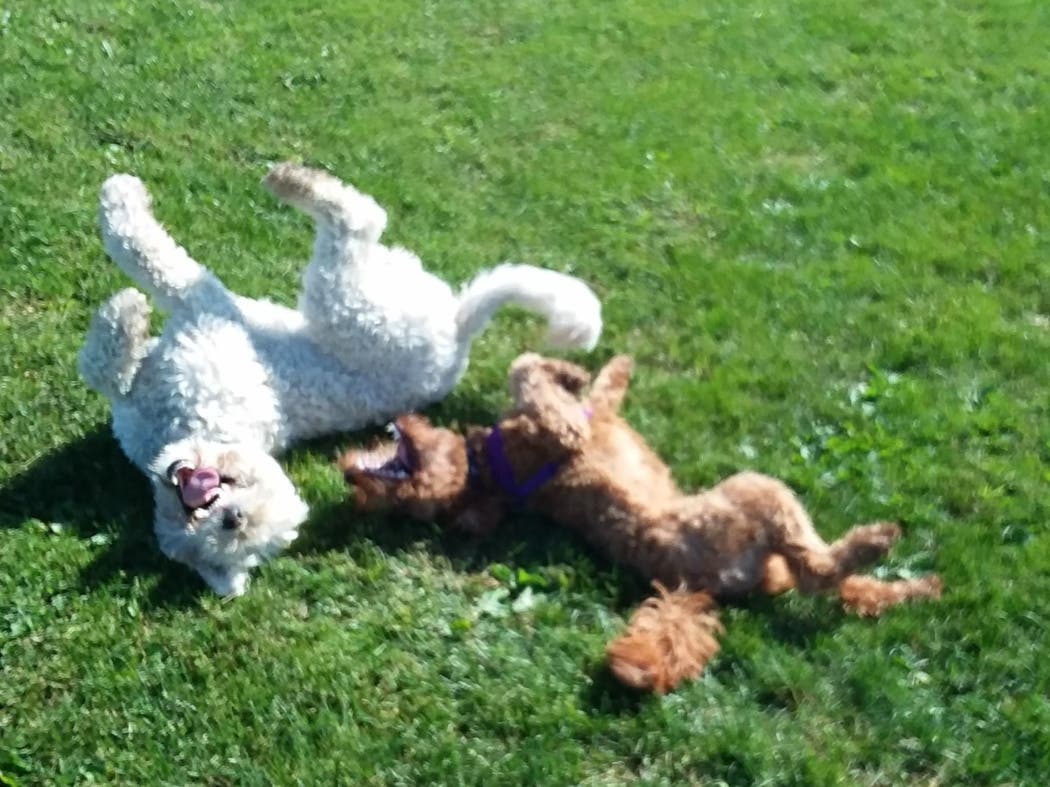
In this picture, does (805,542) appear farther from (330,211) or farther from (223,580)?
(330,211)

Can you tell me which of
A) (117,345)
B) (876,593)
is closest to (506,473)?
(876,593)

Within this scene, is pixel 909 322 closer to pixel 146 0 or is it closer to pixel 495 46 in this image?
pixel 495 46

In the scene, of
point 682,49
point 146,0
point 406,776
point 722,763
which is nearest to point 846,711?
point 722,763

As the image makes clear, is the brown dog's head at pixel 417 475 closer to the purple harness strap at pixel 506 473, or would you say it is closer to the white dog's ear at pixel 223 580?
the purple harness strap at pixel 506 473

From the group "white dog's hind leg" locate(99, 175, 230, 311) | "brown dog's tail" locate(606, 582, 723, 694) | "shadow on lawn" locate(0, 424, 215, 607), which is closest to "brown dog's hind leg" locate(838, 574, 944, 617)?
"brown dog's tail" locate(606, 582, 723, 694)

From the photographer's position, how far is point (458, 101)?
727 centimetres

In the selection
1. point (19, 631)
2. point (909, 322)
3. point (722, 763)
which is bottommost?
point (19, 631)

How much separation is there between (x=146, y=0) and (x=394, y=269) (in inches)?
192

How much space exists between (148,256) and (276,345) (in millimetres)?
568

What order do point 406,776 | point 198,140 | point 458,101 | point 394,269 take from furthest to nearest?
point 458,101 → point 198,140 → point 394,269 → point 406,776

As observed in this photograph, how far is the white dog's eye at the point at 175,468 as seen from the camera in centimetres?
389

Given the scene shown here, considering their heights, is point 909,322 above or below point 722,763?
above

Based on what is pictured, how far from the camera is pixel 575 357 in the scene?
506 cm

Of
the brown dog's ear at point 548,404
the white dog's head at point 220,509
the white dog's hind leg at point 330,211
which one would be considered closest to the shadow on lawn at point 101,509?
the white dog's head at point 220,509
